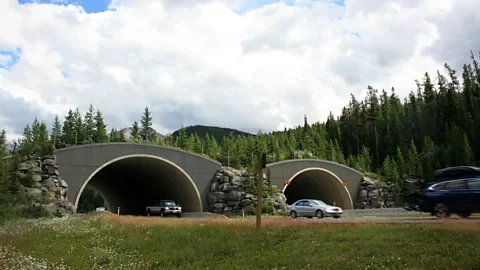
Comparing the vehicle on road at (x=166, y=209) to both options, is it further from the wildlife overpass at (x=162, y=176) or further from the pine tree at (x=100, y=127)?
the pine tree at (x=100, y=127)

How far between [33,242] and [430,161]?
52.6 metres

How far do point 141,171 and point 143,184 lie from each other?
5991 millimetres

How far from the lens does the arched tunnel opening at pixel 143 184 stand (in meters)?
37.3

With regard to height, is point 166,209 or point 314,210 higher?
point 166,209

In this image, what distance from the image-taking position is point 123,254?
1426 cm

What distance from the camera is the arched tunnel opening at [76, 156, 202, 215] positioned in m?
37.3

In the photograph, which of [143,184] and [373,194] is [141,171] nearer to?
[143,184]

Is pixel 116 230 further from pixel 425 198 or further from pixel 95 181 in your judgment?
pixel 95 181

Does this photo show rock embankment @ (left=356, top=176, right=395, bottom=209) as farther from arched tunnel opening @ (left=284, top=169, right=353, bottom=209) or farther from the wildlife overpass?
arched tunnel opening @ (left=284, top=169, right=353, bottom=209)

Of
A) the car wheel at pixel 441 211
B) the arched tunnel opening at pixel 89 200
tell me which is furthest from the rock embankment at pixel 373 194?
the arched tunnel opening at pixel 89 200

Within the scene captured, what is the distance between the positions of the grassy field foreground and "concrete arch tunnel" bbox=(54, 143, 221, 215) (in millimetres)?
13338

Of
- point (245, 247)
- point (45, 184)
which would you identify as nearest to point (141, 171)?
point (45, 184)

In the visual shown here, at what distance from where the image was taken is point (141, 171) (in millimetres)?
40625

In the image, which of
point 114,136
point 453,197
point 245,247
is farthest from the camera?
point 114,136
